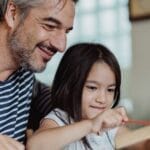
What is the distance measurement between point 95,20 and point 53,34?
1.63m

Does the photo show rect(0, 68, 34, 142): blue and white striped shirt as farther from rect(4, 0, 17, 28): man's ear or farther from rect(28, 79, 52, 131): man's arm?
rect(4, 0, 17, 28): man's ear

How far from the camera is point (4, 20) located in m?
1.09

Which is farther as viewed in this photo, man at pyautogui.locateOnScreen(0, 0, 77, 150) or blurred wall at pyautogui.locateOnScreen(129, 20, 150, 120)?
blurred wall at pyautogui.locateOnScreen(129, 20, 150, 120)

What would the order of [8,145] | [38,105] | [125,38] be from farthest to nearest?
[125,38]
[38,105]
[8,145]

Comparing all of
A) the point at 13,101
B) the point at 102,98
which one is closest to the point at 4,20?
the point at 13,101

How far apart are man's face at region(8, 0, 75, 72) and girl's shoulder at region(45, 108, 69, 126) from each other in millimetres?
160

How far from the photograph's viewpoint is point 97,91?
1153 millimetres

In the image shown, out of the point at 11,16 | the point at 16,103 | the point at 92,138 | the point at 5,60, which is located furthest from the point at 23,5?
the point at 92,138

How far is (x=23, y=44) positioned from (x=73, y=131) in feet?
0.90

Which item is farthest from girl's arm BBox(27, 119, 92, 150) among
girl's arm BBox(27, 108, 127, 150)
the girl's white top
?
the girl's white top

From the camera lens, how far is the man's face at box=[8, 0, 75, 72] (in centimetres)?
103

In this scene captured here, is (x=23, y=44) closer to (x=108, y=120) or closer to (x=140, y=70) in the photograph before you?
(x=108, y=120)

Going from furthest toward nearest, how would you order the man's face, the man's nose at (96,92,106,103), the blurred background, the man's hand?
the blurred background, the man's nose at (96,92,106,103), the man's face, the man's hand

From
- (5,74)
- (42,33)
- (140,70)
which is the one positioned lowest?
(140,70)
